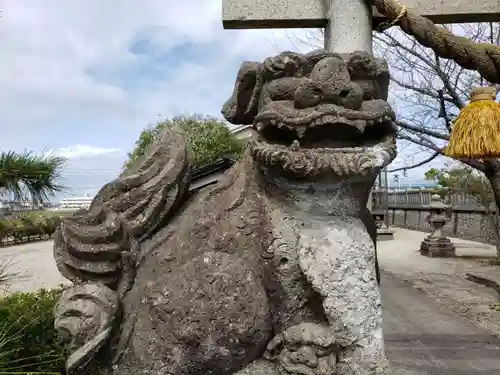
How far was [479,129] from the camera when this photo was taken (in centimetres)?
198

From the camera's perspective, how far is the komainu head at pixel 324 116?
114cm

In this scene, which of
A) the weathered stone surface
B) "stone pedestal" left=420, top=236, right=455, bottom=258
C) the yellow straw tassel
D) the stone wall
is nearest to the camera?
the yellow straw tassel

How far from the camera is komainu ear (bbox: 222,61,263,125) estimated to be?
4.33 feet

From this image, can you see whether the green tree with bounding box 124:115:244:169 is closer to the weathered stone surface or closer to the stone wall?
the stone wall

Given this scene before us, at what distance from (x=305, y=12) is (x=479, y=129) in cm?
93

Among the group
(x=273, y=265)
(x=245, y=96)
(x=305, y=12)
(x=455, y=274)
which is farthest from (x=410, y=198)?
(x=273, y=265)

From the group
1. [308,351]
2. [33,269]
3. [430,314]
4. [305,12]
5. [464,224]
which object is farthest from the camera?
[464,224]

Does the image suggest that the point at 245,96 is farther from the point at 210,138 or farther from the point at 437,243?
the point at 210,138

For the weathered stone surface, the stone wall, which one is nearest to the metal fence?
the stone wall

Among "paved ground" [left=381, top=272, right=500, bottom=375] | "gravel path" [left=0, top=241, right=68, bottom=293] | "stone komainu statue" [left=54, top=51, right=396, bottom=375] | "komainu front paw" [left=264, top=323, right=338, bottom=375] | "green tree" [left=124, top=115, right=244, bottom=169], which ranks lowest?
"gravel path" [left=0, top=241, right=68, bottom=293]

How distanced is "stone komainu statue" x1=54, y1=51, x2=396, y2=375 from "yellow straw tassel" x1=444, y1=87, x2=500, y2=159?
92 centimetres

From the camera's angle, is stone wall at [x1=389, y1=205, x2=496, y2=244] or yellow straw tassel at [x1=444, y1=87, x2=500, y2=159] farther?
stone wall at [x1=389, y1=205, x2=496, y2=244]

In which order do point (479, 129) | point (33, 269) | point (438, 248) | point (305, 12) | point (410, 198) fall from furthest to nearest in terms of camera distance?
point (410, 198), point (438, 248), point (33, 269), point (305, 12), point (479, 129)

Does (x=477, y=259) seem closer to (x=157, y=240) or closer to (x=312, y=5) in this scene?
(x=312, y=5)
